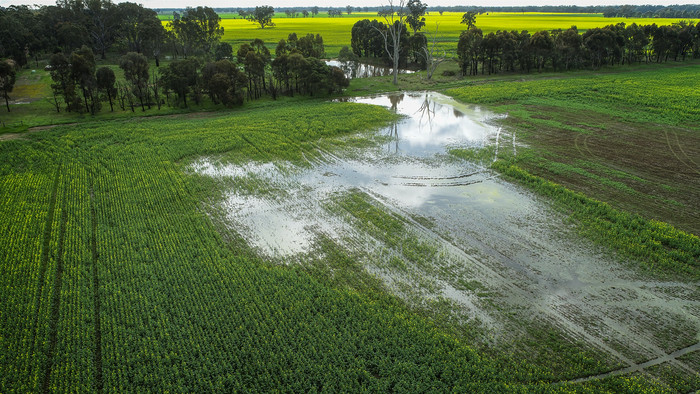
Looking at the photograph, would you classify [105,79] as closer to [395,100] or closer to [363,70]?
[395,100]

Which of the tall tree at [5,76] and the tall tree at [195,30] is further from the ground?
the tall tree at [195,30]

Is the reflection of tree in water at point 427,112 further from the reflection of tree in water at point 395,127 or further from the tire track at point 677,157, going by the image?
the tire track at point 677,157

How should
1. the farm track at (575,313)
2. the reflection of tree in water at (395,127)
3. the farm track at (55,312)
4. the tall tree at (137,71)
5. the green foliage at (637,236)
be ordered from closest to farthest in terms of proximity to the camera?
the farm track at (55,312), the farm track at (575,313), the green foliage at (637,236), the reflection of tree in water at (395,127), the tall tree at (137,71)

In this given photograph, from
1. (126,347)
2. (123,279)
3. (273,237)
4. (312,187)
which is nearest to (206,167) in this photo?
(312,187)

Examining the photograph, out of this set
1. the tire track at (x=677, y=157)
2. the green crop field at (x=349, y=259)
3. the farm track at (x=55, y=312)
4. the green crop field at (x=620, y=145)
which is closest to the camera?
the farm track at (x=55, y=312)

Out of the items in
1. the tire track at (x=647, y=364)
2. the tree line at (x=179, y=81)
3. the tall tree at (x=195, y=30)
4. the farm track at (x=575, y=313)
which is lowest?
the tire track at (x=647, y=364)

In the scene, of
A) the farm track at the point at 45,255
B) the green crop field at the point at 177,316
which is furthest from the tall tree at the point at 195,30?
the green crop field at the point at 177,316

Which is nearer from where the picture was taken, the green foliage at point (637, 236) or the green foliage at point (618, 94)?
the green foliage at point (637, 236)

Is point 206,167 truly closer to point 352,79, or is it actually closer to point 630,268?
point 630,268
